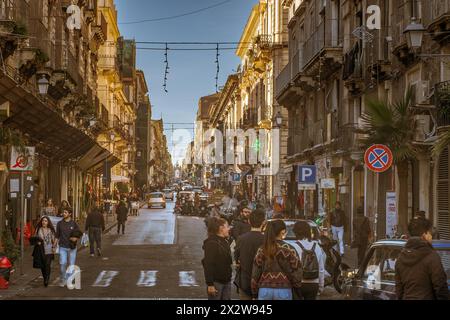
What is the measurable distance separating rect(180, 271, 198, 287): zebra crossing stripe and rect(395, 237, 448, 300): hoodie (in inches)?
406

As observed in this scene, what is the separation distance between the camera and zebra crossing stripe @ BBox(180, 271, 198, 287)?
60.0 feet

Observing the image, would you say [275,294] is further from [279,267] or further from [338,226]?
[338,226]

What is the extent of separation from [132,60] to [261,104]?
41.7 m

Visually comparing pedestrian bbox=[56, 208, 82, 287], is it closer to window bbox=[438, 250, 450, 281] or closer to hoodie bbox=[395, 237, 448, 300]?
window bbox=[438, 250, 450, 281]

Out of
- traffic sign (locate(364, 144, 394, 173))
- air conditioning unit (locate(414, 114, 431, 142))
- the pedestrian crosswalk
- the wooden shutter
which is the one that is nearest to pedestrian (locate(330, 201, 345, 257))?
the wooden shutter

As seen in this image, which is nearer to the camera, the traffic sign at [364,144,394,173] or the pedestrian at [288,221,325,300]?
the pedestrian at [288,221,325,300]

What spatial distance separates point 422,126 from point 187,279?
733 centimetres

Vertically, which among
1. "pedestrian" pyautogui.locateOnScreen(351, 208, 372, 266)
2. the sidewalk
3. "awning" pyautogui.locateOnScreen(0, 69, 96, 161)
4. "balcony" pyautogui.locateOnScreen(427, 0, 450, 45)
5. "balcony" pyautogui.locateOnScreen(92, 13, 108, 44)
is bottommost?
the sidewalk

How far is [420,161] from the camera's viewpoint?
2314 centimetres

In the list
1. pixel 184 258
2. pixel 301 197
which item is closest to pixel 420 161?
pixel 184 258

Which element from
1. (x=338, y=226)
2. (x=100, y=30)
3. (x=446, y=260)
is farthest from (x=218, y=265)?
(x=100, y=30)

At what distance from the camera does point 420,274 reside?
802cm

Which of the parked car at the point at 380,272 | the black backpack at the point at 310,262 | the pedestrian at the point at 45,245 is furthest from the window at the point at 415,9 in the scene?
the parked car at the point at 380,272
